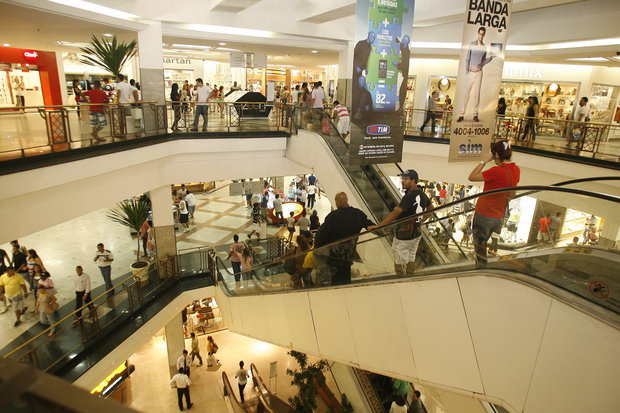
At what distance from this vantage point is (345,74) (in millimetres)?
13508

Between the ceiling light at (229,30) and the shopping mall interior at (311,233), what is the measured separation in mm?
139

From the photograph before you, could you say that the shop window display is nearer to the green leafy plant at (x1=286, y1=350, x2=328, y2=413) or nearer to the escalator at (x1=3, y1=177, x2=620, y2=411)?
the green leafy plant at (x1=286, y1=350, x2=328, y2=413)

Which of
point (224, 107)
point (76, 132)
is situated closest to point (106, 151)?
point (76, 132)

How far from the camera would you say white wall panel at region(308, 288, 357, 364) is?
5.48 m

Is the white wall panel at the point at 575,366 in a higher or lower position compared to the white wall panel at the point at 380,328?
higher

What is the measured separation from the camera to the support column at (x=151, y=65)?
9992mm

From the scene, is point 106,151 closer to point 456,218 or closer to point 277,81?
point 456,218

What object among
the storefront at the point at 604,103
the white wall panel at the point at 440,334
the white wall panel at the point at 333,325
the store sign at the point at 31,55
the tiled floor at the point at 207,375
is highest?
the store sign at the point at 31,55

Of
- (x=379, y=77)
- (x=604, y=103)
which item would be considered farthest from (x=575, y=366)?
(x=604, y=103)

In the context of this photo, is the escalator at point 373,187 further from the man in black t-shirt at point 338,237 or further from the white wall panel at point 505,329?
the white wall panel at point 505,329

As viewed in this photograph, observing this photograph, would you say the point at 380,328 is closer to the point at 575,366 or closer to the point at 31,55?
the point at 575,366

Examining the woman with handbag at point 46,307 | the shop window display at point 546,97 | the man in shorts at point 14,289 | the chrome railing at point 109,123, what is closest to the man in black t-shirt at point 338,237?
the chrome railing at point 109,123

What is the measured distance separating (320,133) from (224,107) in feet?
11.0

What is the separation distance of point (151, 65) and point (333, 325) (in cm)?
850
